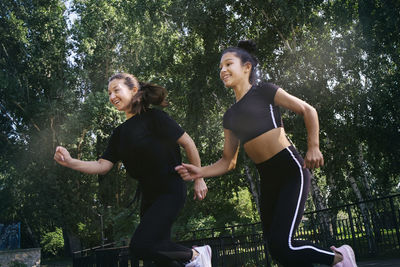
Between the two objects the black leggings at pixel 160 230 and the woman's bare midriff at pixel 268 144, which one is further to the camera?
the black leggings at pixel 160 230

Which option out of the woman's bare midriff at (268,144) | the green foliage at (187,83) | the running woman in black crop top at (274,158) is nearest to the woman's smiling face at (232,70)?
the running woman in black crop top at (274,158)

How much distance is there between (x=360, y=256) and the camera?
1067 centimetres

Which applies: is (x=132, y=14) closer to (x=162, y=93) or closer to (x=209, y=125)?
(x=209, y=125)

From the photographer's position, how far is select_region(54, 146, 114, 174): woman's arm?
369cm

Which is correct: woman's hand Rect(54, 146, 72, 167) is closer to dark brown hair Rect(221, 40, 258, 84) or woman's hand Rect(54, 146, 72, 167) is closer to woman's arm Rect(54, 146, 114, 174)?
woman's arm Rect(54, 146, 114, 174)

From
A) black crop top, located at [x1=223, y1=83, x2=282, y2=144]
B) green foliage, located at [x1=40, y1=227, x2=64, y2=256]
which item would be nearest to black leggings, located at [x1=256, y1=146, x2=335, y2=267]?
black crop top, located at [x1=223, y1=83, x2=282, y2=144]

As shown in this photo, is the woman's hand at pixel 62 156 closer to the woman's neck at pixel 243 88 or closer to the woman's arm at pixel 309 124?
the woman's neck at pixel 243 88

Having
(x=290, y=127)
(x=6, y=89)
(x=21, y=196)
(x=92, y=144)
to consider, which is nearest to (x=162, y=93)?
(x=290, y=127)

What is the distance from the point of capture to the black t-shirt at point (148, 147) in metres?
3.85

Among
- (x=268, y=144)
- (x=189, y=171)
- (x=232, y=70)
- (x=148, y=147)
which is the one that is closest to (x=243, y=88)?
(x=232, y=70)

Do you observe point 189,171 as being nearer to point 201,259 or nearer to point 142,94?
point 201,259

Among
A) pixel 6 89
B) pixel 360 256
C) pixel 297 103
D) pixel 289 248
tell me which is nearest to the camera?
pixel 289 248

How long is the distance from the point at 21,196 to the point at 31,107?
43.6ft

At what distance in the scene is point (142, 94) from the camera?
4316 millimetres
